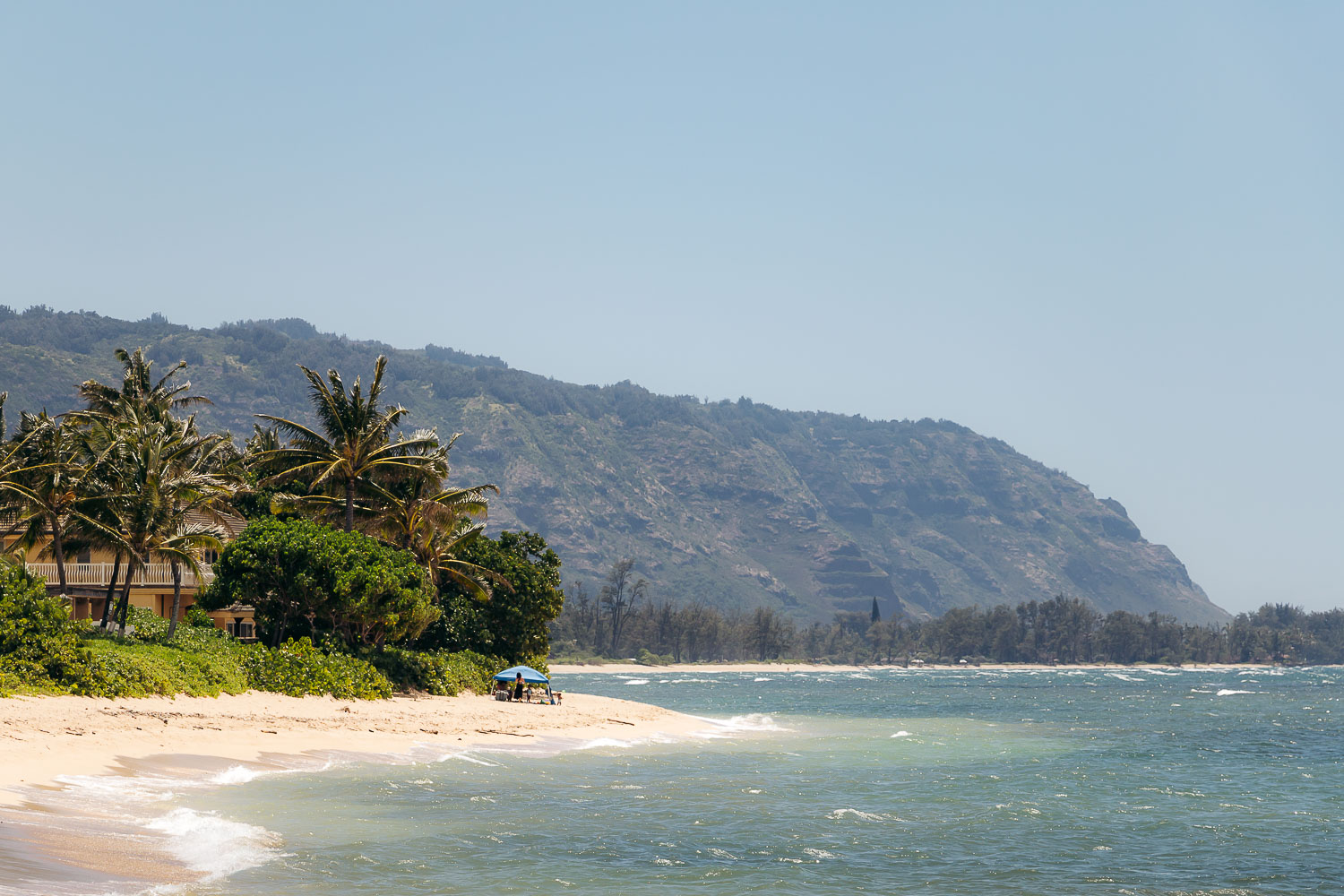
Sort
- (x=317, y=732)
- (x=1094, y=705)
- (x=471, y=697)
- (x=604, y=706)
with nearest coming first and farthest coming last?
(x=317, y=732) → (x=471, y=697) → (x=604, y=706) → (x=1094, y=705)

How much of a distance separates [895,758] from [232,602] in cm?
2488

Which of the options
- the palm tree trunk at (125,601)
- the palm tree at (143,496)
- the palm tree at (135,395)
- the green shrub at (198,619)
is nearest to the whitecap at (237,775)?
the palm tree at (143,496)

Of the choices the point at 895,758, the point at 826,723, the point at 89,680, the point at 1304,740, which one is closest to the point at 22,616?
the point at 89,680

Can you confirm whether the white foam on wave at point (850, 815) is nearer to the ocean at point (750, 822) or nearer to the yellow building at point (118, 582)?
the ocean at point (750, 822)

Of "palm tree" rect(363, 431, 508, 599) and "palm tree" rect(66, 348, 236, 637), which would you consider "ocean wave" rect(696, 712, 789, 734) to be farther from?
"palm tree" rect(66, 348, 236, 637)

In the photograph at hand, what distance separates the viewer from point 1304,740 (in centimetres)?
5403

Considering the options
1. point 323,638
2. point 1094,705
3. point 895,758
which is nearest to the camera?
point 895,758

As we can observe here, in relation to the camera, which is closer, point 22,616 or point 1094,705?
point 22,616

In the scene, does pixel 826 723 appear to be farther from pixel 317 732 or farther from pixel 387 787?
pixel 387 787

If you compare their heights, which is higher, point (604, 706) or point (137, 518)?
point (137, 518)

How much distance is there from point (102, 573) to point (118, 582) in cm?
102

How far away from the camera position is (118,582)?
5350 centimetres

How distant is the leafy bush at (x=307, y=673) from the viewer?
39625 millimetres

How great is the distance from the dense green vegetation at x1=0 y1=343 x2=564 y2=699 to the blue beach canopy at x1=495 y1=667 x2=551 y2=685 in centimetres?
179
